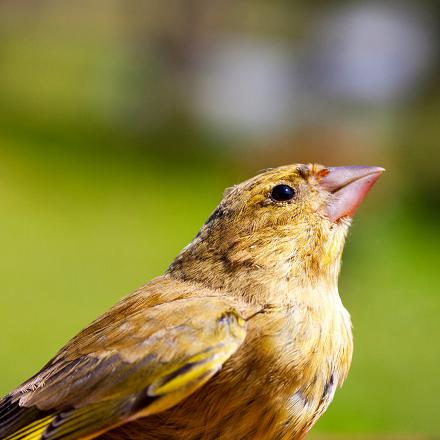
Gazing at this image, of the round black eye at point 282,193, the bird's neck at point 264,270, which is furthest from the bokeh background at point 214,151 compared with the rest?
the round black eye at point 282,193

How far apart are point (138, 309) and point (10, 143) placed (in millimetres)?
13554

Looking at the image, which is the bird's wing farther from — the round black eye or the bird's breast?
the round black eye

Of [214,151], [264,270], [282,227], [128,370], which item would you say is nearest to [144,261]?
[214,151]

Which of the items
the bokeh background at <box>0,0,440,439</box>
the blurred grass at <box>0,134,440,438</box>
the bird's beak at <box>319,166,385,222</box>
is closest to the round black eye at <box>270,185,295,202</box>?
the bird's beak at <box>319,166,385,222</box>

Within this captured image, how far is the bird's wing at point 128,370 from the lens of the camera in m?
3.12

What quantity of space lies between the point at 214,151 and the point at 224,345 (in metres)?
14.1

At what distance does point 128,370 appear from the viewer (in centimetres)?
321

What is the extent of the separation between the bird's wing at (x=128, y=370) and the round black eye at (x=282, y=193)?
489 mm

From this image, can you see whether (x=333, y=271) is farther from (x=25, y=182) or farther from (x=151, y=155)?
(x=151, y=155)

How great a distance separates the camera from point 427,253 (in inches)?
486

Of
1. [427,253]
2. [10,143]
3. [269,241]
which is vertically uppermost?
[269,241]

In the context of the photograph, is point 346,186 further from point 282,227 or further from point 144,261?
point 144,261

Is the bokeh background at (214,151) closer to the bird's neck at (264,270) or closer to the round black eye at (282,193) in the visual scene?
the bird's neck at (264,270)

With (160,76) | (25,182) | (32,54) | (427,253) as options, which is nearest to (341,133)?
(427,253)
